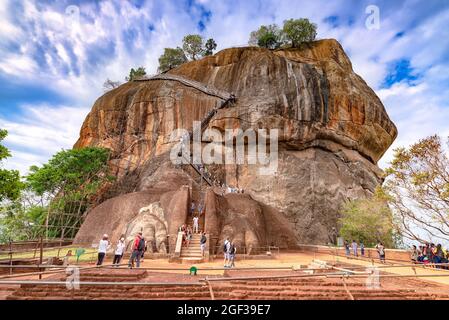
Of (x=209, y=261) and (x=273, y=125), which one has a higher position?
(x=273, y=125)

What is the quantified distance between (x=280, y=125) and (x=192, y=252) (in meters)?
21.1

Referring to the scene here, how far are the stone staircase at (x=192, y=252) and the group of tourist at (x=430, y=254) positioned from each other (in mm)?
10845

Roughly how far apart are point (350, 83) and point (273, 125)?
12.3m

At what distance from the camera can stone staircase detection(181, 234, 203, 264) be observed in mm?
16344

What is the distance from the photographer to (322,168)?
34.7 meters

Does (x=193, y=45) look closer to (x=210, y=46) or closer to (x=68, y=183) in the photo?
(x=210, y=46)

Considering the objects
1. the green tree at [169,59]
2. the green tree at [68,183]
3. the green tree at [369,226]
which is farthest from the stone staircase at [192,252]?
the green tree at [169,59]

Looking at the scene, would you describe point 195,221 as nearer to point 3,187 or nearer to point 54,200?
point 3,187

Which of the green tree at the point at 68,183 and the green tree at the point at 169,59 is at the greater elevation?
the green tree at the point at 169,59

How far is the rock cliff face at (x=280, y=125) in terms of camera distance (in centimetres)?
3312

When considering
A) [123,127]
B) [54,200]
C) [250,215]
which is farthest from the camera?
[123,127]

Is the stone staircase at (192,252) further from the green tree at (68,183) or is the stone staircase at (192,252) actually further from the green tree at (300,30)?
the green tree at (300,30)

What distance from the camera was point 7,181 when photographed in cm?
1697

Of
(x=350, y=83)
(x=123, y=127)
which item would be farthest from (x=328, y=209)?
(x=123, y=127)
